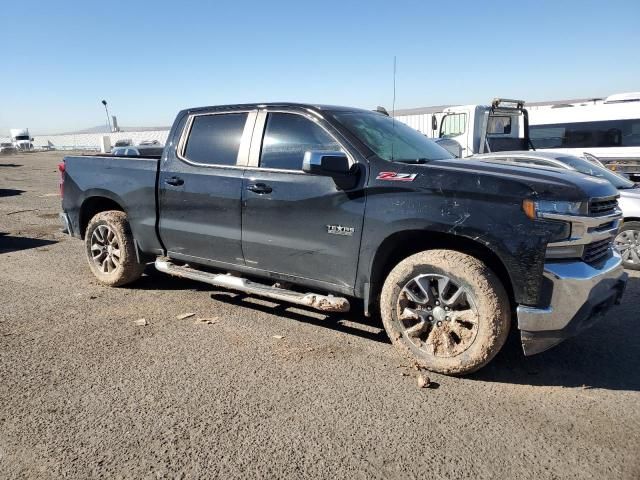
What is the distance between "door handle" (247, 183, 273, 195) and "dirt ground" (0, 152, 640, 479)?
1.19 m

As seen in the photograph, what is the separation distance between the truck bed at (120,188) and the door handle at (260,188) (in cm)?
124

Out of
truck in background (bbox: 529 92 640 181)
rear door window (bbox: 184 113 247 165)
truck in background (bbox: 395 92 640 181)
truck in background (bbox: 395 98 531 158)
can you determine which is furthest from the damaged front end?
truck in background (bbox: 395 98 531 158)

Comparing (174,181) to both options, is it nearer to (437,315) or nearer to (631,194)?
(437,315)

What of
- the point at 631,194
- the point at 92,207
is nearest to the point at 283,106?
the point at 92,207

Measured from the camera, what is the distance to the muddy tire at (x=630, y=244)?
660 centimetres

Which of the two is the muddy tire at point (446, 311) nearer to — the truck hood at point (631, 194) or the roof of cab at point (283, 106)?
the roof of cab at point (283, 106)

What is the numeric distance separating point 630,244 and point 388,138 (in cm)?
442

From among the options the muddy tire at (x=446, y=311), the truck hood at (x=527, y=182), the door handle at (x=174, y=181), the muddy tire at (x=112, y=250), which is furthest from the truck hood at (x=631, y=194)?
the muddy tire at (x=112, y=250)

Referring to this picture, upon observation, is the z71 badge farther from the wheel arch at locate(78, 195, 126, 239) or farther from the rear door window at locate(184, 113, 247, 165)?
the wheel arch at locate(78, 195, 126, 239)

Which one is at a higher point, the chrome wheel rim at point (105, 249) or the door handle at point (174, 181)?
the door handle at point (174, 181)

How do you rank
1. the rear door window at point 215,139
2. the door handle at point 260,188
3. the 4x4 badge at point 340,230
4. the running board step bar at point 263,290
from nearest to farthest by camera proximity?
the 4x4 badge at point 340,230 < the running board step bar at point 263,290 < the door handle at point 260,188 < the rear door window at point 215,139

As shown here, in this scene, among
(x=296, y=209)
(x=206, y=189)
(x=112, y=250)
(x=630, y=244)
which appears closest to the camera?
(x=296, y=209)

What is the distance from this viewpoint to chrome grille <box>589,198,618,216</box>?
3.27 m

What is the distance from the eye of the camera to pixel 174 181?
15.5 ft
